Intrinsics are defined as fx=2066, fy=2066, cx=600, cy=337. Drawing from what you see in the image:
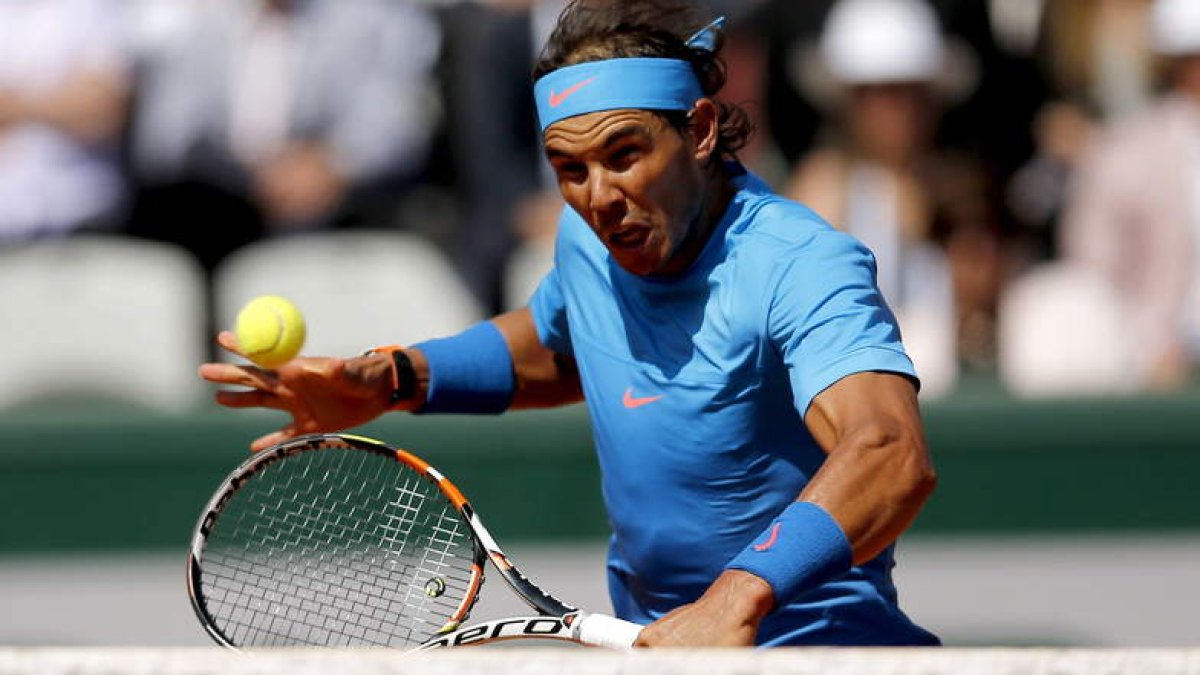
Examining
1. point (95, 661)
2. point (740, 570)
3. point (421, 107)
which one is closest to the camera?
point (95, 661)

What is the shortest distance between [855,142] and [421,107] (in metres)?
1.58

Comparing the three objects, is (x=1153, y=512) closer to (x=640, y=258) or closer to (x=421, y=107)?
(x=421, y=107)

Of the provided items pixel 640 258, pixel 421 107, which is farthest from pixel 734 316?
pixel 421 107

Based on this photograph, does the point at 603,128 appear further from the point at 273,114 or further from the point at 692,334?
the point at 273,114

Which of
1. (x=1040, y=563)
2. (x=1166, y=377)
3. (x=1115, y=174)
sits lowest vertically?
(x=1040, y=563)

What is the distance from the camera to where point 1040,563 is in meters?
6.96

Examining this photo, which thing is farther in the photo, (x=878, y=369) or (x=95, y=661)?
(x=878, y=369)

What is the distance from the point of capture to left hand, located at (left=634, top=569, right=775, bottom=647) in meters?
2.93

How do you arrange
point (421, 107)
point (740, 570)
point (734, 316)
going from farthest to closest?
point (421, 107) → point (734, 316) → point (740, 570)

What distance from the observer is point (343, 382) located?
3.88 meters

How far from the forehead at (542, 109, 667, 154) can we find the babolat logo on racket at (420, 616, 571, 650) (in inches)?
31.6

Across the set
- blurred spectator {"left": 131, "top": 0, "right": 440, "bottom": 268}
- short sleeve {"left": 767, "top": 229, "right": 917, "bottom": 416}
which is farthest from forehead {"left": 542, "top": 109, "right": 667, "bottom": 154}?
blurred spectator {"left": 131, "top": 0, "right": 440, "bottom": 268}

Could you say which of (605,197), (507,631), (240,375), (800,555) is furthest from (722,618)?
(240,375)

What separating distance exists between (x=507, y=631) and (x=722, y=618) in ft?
2.27
